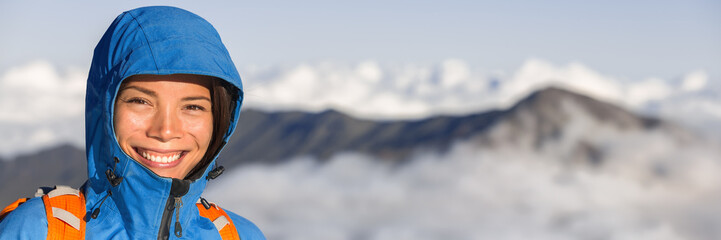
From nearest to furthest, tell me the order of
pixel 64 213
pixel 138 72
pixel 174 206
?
pixel 138 72, pixel 64 213, pixel 174 206

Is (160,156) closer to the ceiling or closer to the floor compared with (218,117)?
closer to the floor

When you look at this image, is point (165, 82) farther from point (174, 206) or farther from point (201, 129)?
point (174, 206)

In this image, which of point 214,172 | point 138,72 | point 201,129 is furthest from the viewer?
point 214,172

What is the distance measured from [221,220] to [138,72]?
1726 mm

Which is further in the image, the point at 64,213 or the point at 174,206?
the point at 174,206

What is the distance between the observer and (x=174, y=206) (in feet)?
16.1

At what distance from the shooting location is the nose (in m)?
4.69

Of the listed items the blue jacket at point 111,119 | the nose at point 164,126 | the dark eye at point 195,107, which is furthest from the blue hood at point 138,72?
the dark eye at point 195,107

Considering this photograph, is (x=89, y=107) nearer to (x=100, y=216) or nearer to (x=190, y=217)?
(x=100, y=216)

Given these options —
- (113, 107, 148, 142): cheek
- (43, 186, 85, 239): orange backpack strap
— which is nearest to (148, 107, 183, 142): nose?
(113, 107, 148, 142): cheek

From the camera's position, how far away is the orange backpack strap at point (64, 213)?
4293mm

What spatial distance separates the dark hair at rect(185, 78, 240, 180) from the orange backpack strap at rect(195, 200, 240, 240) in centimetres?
57

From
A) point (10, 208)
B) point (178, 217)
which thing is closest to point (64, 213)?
point (10, 208)

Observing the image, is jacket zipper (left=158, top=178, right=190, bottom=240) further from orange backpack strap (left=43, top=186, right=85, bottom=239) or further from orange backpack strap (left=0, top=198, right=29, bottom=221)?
orange backpack strap (left=0, top=198, right=29, bottom=221)
